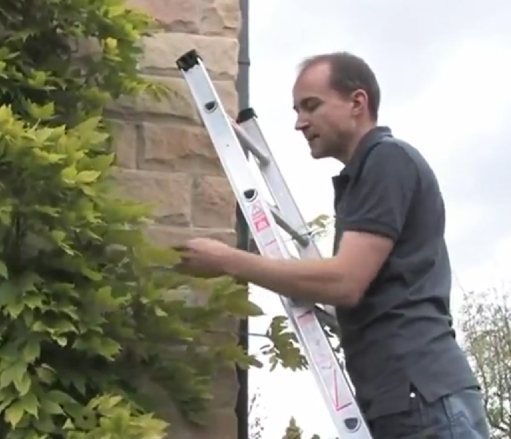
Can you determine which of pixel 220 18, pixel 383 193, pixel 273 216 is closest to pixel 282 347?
pixel 273 216

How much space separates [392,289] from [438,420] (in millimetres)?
291

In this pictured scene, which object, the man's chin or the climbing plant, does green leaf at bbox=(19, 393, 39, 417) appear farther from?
the man's chin

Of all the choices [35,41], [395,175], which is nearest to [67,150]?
[35,41]

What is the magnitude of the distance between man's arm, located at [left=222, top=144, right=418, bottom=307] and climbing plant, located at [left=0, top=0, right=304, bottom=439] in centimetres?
46

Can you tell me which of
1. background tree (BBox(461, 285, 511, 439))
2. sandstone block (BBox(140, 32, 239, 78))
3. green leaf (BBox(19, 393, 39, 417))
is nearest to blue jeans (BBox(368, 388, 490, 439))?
green leaf (BBox(19, 393, 39, 417))

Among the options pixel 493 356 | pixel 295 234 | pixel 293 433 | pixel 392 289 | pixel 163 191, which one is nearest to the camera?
pixel 392 289

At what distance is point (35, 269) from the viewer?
283 centimetres

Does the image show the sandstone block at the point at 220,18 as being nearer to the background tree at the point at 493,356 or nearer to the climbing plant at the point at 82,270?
the climbing plant at the point at 82,270

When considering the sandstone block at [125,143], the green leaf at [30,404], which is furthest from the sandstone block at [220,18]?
the green leaf at [30,404]

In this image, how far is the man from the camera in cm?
248

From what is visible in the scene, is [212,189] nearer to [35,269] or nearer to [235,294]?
[235,294]

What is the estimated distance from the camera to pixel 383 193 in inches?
98.7

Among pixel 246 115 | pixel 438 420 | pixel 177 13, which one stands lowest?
pixel 438 420

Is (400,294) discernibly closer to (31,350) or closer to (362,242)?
(362,242)
